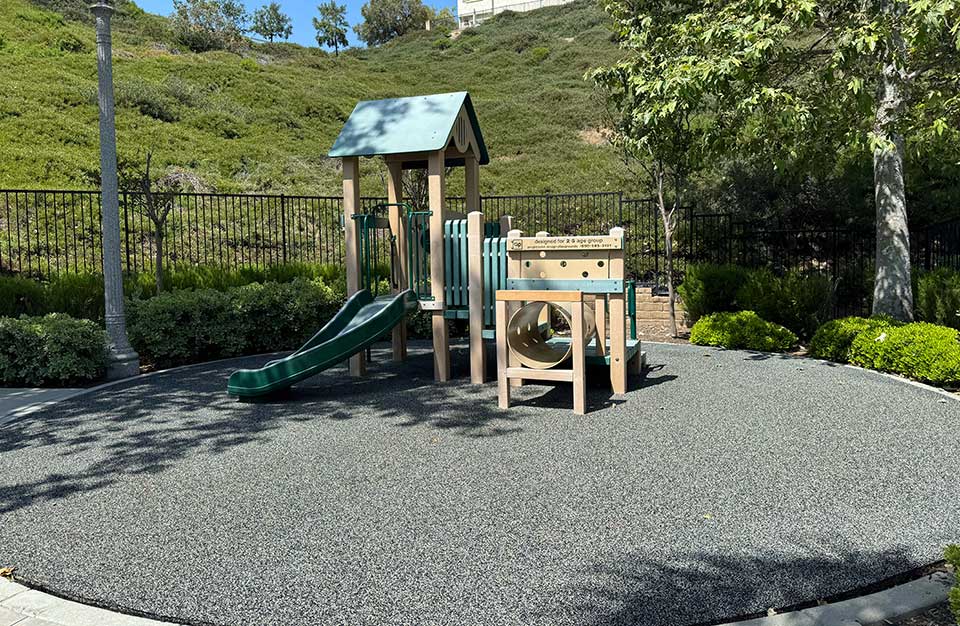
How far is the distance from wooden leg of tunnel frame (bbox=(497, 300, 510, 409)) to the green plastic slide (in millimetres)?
1269

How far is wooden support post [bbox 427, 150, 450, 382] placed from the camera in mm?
7359

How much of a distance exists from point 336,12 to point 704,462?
80.8m

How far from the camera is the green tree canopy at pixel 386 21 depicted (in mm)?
76000

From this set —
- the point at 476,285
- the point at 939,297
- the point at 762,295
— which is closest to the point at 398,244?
the point at 476,285

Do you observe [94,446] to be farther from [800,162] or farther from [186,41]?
[186,41]

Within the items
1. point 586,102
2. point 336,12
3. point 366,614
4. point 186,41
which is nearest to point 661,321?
point 366,614

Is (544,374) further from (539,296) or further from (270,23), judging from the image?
(270,23)

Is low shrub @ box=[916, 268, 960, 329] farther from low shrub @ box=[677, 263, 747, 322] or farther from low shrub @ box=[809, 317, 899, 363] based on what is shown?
low shrub @ box=[677, 263, 747, 322]

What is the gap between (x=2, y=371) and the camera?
23.5 feet

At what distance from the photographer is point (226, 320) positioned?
876 centimetres

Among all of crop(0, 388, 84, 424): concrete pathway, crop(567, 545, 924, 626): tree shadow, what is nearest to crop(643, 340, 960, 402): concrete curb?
crop(567, 545, 924, 626): tree shadow

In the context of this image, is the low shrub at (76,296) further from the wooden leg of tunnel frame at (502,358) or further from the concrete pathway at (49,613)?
the concrete pathway at (49,613)

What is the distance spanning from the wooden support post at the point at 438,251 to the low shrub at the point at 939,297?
619cm

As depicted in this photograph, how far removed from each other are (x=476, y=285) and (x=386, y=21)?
7664cm
